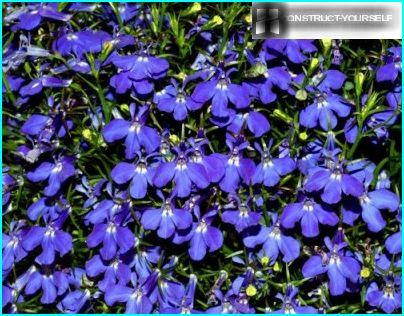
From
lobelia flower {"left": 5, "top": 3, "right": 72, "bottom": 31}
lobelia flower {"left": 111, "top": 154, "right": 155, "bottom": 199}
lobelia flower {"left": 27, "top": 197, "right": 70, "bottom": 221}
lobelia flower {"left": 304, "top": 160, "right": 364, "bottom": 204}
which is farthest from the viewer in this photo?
lobelia flower {"left": 5, "top": 3, "right": 72, "bottom": 31}

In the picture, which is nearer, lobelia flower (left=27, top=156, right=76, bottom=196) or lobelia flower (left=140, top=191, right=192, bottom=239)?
lobelia flower (left=140, top=191, right=192, bottom=239)

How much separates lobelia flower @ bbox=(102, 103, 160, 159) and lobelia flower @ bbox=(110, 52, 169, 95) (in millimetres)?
80

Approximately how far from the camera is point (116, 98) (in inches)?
101

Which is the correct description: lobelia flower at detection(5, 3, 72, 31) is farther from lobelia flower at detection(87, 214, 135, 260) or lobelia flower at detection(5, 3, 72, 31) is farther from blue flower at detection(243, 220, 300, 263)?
blue flower at detection(243, 220, 300, 263)

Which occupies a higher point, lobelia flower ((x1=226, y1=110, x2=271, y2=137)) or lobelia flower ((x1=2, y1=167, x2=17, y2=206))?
lobelia flower ((x1=226, y1=110, x2=271, y2=137))

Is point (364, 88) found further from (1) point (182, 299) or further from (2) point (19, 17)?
(2) point (19, 17)

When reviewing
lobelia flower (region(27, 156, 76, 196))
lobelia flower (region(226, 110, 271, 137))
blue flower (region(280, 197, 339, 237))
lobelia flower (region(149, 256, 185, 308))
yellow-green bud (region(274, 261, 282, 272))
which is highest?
lobelia flower (region(226, 110, 271, 137))

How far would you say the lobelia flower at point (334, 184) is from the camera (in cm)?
230

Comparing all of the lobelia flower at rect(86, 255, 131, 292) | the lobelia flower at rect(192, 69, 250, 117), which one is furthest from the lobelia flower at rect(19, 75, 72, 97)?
the lobelia flower at rect(86, 255, 131, 292)

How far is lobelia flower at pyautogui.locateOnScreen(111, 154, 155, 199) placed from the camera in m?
2.40

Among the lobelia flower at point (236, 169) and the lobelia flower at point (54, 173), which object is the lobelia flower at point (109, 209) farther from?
the lobelia flower at point (236, 169)

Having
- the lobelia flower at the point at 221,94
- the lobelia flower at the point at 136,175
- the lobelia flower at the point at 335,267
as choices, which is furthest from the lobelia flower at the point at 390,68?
the lobelia flower at the point at 136,175

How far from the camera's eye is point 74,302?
2.58 m

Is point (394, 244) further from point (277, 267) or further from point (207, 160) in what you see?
point (207, 160)
